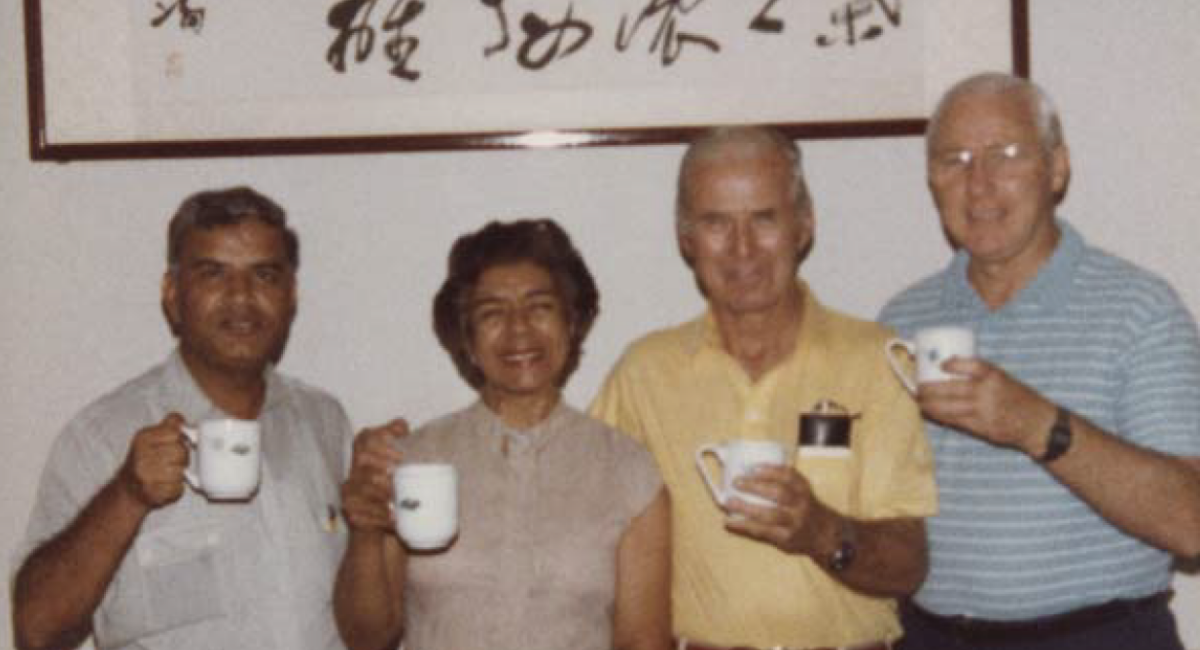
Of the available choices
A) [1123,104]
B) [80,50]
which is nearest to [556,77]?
[80,50]

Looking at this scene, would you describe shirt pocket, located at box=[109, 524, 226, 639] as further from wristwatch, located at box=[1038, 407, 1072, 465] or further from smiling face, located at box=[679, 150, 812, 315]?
wristwatch, located at box=[1038, 407, 1072, 465]

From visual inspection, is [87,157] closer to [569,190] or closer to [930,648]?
[569,190]

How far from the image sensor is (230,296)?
2031mm

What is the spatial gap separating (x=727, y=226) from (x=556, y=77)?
57cm

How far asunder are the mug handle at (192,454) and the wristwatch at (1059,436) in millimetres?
1150

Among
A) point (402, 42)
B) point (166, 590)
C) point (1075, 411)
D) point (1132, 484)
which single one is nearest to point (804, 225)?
point (1075, 411)

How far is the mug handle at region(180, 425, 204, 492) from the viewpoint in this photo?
1.89 metres

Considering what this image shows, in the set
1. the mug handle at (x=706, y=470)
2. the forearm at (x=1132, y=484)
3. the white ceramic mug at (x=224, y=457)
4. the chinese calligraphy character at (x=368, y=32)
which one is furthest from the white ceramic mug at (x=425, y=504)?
the chinese calligraphy character at (x=368, y=32)

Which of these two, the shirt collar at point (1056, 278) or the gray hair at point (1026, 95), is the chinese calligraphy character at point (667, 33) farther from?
the shirt collar at point (1056, 278)

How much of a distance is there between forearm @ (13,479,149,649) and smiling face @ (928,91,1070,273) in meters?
1.24

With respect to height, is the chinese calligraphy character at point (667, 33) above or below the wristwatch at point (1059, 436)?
above

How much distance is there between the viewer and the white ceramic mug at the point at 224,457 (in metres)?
1.87

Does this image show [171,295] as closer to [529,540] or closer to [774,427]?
[529,540]

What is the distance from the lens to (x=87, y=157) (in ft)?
8.13
